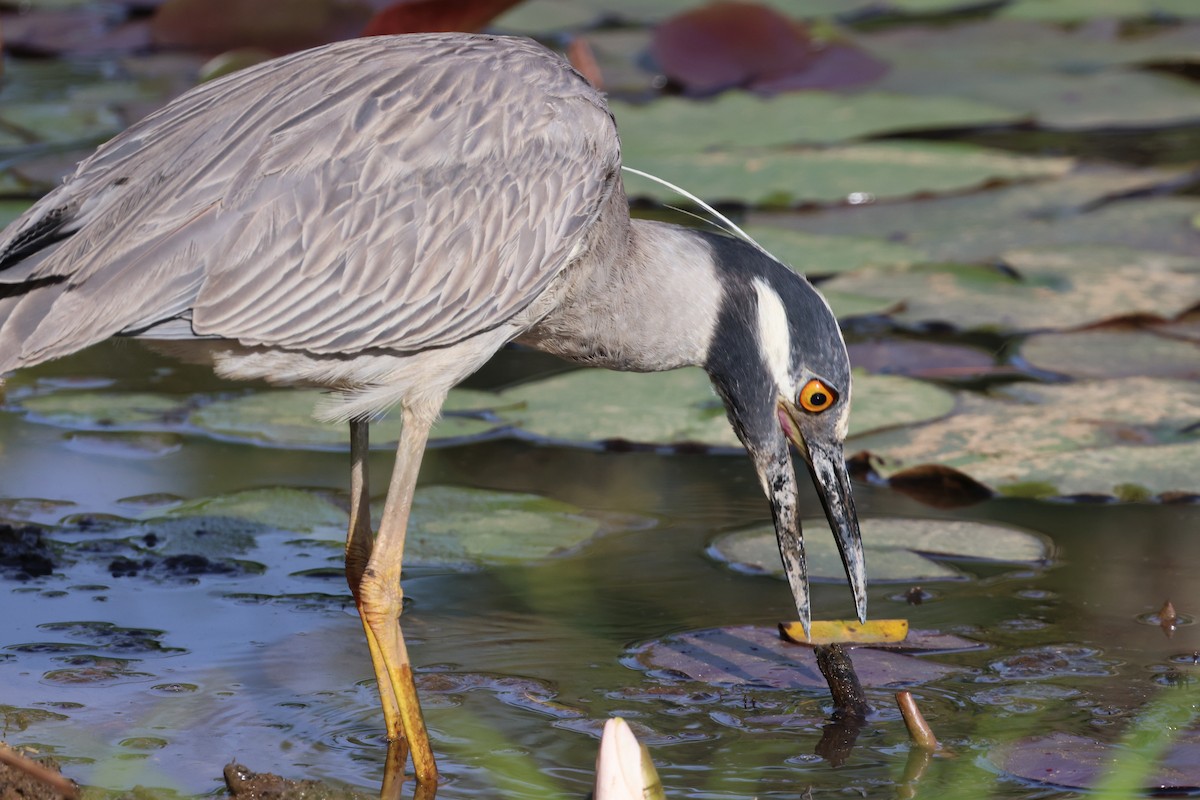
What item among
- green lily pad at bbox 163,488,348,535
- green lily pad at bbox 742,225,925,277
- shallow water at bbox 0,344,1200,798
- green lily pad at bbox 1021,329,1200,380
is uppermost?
green lily pad at bbox 742,225,925,277

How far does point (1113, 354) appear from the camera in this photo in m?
6.41

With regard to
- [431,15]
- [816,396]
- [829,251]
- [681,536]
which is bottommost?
[681,536]

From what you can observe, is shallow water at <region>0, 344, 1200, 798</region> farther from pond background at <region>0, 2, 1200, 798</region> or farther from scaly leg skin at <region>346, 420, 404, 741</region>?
scaly leg skin at <region>346, 420, 404, 741</region>

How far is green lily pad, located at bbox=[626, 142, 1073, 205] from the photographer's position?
8.26m

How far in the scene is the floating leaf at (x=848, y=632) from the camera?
159 inches

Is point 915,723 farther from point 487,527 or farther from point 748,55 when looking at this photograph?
point 748,55

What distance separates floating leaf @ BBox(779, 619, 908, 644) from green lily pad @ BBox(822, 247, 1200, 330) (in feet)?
9.24

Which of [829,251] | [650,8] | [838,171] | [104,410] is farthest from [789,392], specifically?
[650,8]

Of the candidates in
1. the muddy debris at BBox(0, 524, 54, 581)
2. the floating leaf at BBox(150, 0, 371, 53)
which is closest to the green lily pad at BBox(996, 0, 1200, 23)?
the floating leaf at BBox(150, 0, 371, 53)

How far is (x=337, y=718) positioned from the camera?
4.10 metres

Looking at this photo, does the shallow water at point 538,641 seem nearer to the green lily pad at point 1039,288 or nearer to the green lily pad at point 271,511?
the green lily pad at point 271,511

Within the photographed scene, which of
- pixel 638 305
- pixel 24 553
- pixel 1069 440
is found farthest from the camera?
pixel 1069 440

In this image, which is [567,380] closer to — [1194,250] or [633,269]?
[633,269]

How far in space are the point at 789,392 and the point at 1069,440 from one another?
1.69m
